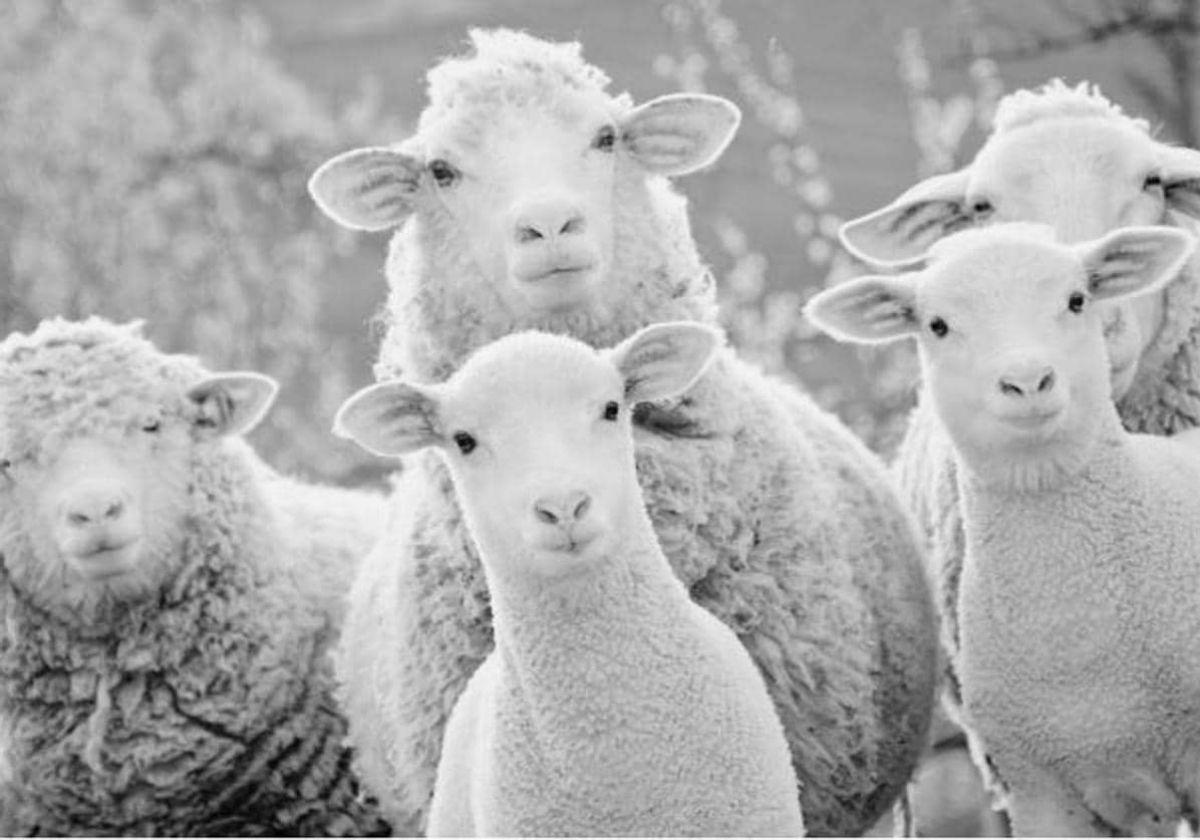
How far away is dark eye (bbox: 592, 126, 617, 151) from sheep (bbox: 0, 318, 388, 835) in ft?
3.57

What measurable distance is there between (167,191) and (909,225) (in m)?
11.6

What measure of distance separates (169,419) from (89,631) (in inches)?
20.2

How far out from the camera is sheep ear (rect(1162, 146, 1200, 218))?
5758mm

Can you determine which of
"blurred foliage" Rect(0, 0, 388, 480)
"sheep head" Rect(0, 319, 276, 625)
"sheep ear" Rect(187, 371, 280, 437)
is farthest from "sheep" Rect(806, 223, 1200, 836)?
"blurred foliage" Rect(0, 0, 388, 480)

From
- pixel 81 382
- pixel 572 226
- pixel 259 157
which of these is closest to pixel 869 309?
pixel 572 226

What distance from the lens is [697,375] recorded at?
4.94 m

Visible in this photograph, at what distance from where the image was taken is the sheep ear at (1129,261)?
199 inches

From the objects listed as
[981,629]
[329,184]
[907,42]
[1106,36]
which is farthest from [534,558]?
[907,42]

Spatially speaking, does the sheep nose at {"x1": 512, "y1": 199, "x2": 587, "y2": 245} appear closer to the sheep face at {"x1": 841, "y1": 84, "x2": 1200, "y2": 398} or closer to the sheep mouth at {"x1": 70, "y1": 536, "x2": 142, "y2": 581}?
the sheep face at {"x1": 841, "y1": 84, "x2": 1200, "y2": 398}

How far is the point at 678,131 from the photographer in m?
5.75

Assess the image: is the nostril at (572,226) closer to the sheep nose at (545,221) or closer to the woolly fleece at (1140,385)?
the sheep nose at (545,221)

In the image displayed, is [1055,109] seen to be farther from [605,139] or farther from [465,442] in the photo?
[465,442]

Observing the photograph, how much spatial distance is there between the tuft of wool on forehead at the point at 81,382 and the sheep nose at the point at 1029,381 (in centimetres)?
215

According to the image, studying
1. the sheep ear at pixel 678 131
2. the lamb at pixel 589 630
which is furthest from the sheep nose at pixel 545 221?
the lamb at pixel 589 630
